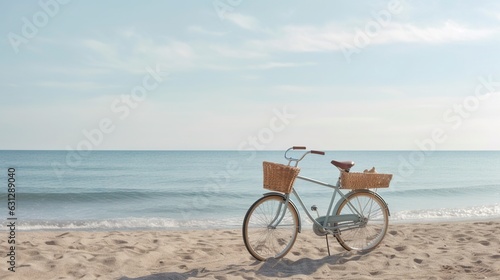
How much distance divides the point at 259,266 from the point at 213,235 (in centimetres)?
279

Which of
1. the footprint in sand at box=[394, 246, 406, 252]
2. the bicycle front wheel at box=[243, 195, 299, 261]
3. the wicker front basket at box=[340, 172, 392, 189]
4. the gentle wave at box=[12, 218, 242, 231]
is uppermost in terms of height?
the wicker front basket at box=[340, 172, 392, 189]

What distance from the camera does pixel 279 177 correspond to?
5.82 meters

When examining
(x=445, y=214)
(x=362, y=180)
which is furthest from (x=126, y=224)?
(x=445, y=214)

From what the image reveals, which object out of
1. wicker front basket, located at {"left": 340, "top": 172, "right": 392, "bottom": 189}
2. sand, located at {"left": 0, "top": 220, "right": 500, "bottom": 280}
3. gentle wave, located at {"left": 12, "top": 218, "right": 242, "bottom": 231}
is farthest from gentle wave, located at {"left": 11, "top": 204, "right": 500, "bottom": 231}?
wicker front basket, located at {"left": 340, "top": 172, "right": 392, "bottom": 189}

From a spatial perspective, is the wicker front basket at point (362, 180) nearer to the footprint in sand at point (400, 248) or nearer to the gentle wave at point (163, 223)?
the footprint in sand at point (400, 248)

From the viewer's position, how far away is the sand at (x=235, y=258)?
18.1ft

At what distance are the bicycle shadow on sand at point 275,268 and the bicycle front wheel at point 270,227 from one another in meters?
0.13

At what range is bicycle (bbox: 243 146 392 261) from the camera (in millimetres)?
5832

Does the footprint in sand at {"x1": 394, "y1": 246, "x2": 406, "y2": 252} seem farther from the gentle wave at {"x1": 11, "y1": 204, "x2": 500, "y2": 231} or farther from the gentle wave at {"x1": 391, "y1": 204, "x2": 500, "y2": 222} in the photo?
the gentle wave at {"x1": 391, "y1": 204, "x2": 500, "y2": 222}

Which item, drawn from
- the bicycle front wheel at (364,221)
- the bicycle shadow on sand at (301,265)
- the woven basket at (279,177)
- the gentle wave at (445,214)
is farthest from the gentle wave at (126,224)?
the woven basket at (279,177)

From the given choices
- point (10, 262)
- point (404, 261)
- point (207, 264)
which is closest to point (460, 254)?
point (404, 261)

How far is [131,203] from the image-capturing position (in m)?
17.2

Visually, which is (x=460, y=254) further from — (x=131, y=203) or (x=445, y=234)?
(x=131, y=203)

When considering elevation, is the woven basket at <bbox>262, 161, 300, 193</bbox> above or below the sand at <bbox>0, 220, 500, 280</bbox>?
above
